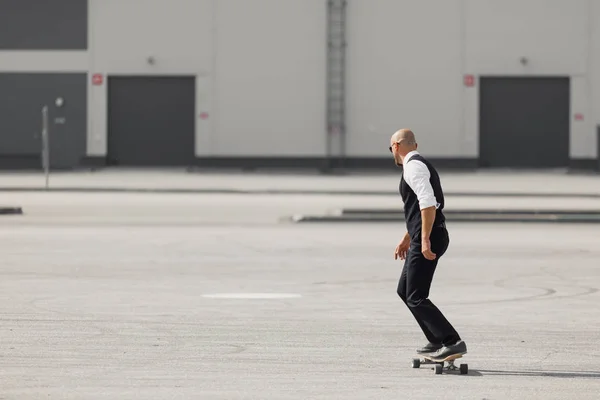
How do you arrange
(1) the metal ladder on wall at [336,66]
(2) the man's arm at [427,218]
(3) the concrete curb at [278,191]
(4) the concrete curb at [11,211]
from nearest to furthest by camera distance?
(2) the man's arm at [427,218], (4) the concrete curb at [11,211], (3) the concrete curb at [278,191], (1) the metal ladder on wall at [336,66]

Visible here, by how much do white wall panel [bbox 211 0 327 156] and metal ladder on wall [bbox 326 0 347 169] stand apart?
0.21m

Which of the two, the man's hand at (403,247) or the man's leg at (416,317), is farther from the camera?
the man's hand at (403,247)

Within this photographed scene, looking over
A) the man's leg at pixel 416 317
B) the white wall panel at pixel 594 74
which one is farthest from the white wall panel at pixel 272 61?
the man's leg at pixel 416 317

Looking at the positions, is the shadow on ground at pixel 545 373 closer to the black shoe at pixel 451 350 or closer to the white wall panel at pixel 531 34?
the black shoe at pixel 451 350

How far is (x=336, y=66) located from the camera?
48156mm

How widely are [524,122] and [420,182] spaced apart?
39.5 m

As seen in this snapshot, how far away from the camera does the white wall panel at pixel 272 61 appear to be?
48.1 m

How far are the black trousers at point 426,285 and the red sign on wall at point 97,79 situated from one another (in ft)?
130

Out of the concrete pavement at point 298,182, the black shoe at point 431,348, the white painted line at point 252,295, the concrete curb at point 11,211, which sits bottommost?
the concrete pavement at point 298,182

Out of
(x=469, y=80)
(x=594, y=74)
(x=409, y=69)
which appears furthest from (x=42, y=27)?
(x=594, y=74)

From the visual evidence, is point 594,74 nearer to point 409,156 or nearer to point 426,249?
point 409,156

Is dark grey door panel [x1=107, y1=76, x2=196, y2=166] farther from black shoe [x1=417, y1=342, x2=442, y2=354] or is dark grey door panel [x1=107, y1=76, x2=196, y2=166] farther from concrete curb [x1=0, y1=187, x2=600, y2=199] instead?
black shoe [x1=417, y1=342, x2=442, y2=354]

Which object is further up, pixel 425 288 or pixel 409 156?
pixel 409 156

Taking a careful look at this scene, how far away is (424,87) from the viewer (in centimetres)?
4791
